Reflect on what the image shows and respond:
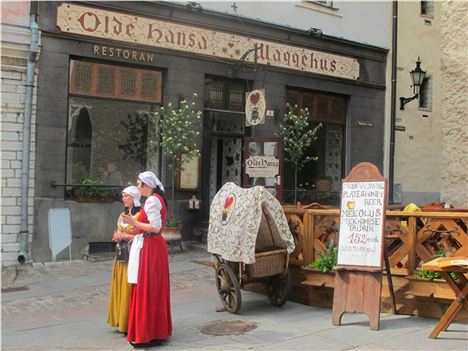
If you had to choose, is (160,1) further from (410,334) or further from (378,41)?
(410,334)

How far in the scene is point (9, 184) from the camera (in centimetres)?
1080

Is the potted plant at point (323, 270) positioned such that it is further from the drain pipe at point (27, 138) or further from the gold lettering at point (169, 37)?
the gold lettering at point (169, 37)

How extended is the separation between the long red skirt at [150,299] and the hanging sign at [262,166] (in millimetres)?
5358

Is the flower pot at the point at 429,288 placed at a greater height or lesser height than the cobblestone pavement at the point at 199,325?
greater

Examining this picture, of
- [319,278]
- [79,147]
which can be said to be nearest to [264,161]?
[79,147]

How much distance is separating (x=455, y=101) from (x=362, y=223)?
3.87m

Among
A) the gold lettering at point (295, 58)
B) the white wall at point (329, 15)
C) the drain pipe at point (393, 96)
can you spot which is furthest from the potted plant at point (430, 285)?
the drain pipe at point (393, 96)

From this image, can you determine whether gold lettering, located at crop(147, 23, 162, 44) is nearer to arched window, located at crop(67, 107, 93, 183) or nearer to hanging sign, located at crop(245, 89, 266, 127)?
arched window, located at crop(67, 107, 93, 183)

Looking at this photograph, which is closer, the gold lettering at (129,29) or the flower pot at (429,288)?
the flower pot at (429,288)

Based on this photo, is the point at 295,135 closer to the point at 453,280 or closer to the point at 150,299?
the point at 453,280

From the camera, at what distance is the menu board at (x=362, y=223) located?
6.23 meters

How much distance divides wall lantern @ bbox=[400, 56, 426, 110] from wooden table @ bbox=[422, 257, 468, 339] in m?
9.46

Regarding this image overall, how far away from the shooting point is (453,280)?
18.0 feet

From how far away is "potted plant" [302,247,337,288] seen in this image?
23.7 feet
